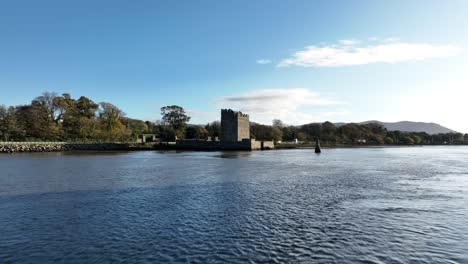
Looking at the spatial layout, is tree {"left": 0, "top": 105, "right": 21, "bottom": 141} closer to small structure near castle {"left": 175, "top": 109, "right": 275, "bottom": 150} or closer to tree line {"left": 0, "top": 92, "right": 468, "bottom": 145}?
tree line {"left": 0, "top": 92, "right": 468, "bottom": 145}

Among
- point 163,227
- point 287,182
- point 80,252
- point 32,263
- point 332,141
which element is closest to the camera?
point 32,263

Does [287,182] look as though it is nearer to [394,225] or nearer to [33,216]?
[394,225]

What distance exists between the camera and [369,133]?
140875 mm

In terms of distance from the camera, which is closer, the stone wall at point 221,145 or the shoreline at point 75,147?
the shoreline at point 75,147

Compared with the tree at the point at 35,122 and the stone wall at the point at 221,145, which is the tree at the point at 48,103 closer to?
the tree at the point at 35,122

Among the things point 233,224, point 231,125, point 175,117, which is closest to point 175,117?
point 175,117

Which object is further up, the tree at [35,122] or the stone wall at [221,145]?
the tree at [35,122]

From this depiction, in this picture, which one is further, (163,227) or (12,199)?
(12,199)

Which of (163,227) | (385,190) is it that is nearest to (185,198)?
(163,227)

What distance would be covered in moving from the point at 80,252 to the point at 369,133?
481 feet

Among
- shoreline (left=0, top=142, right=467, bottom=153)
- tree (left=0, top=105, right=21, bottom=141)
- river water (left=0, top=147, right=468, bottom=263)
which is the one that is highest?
tree (left=0, top=105, right=21, bottom=141)

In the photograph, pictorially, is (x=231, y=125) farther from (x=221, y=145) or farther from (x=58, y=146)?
(x=58, y=146)

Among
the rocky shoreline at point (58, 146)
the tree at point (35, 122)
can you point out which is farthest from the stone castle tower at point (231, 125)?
the tree at point (35, 122)

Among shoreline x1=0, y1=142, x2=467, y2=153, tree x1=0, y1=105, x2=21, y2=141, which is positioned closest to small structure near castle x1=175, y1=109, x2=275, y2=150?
shoreline x1=0, y1=142, x2=467, y2=153
